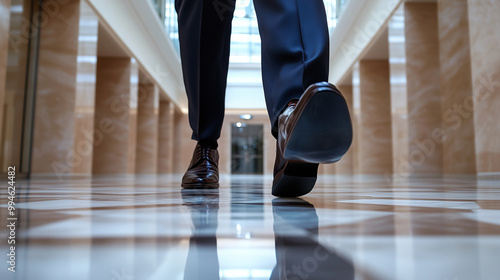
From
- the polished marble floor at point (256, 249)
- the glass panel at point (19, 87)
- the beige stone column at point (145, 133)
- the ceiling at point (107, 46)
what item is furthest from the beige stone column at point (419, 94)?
the beige stone column at point (145, 133)

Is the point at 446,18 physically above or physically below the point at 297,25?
above

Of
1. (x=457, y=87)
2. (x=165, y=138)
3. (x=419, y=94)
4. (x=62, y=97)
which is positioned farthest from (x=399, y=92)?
(x=165, y=138)

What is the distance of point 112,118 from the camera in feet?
27.2

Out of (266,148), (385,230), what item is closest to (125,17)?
(385,230)

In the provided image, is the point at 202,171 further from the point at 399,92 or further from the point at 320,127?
the point at 399,92

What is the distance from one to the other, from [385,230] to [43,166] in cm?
550

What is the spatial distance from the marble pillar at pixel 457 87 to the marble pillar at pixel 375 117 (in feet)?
11.5

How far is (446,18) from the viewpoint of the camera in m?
5.36

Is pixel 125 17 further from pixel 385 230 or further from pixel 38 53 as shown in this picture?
pixel 385 230

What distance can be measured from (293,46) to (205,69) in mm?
733

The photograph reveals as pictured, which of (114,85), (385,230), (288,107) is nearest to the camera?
(385,230)

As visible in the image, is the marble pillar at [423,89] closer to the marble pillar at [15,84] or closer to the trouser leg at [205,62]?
the trouser leg at [205,62]

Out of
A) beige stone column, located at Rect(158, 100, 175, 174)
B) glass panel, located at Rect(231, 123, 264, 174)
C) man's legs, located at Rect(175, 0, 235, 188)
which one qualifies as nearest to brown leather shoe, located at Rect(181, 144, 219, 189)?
man's legs, located at Rect(175, 0, 235, 188)

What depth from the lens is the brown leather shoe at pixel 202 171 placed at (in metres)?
1.49
